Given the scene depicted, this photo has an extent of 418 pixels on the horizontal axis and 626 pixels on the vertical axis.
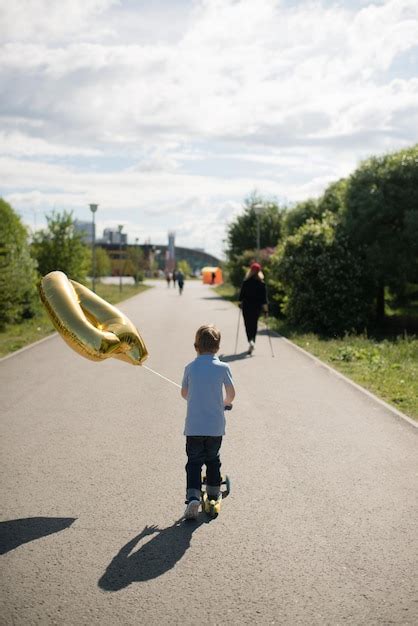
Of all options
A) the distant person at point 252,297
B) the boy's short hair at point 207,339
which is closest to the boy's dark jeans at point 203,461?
the boy's short hair at point 207,339

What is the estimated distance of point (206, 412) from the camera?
17.5 ft

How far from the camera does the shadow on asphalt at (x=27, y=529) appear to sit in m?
4.71

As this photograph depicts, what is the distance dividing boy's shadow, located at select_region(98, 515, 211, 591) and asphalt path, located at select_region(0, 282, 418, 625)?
0.04ft

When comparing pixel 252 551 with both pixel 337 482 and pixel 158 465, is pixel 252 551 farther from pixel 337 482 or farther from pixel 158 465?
pixel 158 465

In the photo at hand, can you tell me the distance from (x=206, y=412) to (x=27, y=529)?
1491 millimetres

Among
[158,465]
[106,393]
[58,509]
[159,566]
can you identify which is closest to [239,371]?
[106,393]

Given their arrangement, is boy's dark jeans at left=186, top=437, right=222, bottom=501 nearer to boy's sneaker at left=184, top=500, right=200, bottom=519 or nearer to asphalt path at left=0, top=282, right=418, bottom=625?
boy's sneaker at left=184, top=500, right=200, bottom=519

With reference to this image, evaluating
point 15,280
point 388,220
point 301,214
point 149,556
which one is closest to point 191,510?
point 149,556

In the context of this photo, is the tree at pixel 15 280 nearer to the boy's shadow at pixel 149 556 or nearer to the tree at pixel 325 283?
the tree at pixel 325 283

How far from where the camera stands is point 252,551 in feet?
15.0

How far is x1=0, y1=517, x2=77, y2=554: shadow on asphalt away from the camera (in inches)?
186

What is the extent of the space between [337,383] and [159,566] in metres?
7.47

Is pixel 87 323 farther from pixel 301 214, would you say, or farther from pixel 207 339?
pixel 301 214

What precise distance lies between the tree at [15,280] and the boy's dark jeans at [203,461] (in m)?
14.2
